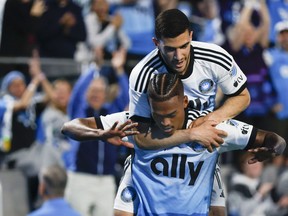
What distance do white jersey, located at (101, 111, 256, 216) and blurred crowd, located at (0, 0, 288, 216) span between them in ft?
11.7

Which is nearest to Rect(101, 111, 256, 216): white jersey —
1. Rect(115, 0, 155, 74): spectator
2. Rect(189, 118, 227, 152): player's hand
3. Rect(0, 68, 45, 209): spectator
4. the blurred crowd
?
Rect(189, 118, 227, 152): player's hand

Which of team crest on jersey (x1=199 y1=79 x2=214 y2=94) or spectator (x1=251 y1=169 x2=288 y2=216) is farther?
spectator (x1=251 y1=169 x2=288 y2=216)

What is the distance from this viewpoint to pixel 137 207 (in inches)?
311

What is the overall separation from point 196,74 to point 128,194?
1.09 metres

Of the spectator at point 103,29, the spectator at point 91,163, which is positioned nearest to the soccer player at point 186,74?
the spectator at point 91,163

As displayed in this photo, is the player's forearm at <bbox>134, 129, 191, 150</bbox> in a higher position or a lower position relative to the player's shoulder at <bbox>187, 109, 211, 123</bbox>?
lower

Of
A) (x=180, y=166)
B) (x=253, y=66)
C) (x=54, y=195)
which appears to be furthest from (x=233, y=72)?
(x=253, y=66)

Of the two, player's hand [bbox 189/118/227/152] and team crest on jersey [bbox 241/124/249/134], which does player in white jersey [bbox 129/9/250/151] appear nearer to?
player's hand [bbox 189/118/227/152]

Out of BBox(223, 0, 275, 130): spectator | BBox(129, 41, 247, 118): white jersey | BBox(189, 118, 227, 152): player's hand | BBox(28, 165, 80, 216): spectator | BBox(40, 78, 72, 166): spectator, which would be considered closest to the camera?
BBox(189, 118, 227, 152): player's hand

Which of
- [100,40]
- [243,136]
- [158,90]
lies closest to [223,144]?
[243,136]

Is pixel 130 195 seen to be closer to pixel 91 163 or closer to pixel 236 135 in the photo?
pixel 236 135

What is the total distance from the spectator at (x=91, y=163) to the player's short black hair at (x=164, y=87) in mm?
4258

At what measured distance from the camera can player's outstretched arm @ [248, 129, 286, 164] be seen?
291 inches

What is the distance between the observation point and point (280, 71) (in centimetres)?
1324
